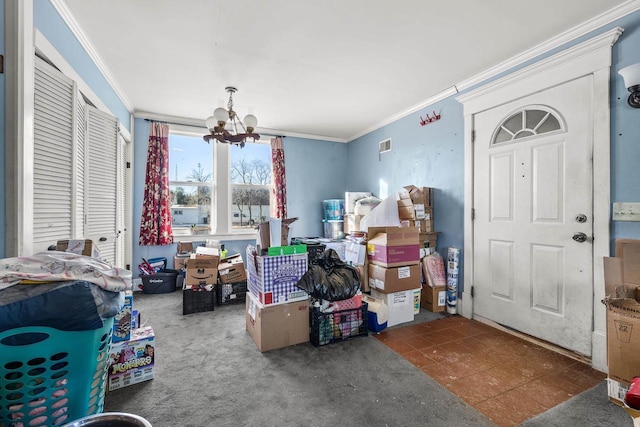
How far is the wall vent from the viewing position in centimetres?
455

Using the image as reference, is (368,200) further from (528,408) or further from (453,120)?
(528,408)

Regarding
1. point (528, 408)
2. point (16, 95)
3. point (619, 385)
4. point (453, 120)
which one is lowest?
point (528, 408)

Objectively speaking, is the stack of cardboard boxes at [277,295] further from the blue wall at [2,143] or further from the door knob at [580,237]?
the door knob at [580,237]

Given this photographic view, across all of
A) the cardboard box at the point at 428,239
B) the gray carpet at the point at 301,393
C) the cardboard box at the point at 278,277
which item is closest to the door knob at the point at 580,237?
the gray carpet at the point at 301,393

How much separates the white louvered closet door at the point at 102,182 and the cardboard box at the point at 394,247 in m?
2.72

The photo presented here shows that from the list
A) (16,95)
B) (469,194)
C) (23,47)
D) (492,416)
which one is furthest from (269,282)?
(469,194)

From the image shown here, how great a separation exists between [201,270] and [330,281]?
1.90 metres

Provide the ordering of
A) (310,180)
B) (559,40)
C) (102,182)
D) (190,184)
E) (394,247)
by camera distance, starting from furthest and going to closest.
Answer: (310,180) → (190,184) → (394,247) → (102,182) → (559,40)

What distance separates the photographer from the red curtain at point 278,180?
5156 millimetres

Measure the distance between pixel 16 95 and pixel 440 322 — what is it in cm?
370

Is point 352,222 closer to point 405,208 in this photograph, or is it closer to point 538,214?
point 405,208

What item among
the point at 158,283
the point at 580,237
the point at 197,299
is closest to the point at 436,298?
the point at 580,237

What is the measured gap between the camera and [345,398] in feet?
5.91

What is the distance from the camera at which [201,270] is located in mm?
3572
